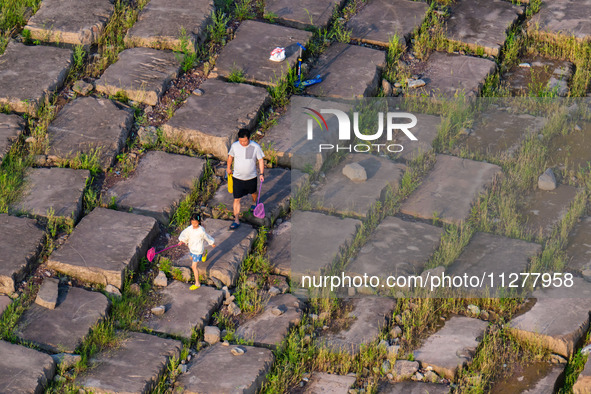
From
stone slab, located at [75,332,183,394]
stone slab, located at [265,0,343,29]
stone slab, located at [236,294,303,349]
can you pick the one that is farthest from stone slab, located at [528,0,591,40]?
stone slab, located at [75,332,183,394]

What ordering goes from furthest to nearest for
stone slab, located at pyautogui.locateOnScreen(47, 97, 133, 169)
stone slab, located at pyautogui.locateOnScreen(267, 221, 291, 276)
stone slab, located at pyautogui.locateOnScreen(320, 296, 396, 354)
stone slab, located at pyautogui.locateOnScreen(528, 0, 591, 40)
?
stone slab, located at pyautogui.locateOnScreen(528, 0, 591, 40), stone slab, located at pyautogui.locateOnScreen(47, 97, 133, 169), stone slab, located at pyautogui.locateOnScreen(267, 221, 291, 276), stone slab, located at pyautogui.locateOnScreen(320, 296, 396, 354)

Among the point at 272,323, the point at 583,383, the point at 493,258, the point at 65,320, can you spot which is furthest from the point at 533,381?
the point at 65,320

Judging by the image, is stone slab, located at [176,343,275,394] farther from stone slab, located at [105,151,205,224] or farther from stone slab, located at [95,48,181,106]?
stone slab, located at [95,48,181,106]

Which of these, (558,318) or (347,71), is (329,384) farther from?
(347,71)

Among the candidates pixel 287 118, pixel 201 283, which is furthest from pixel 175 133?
pixel 201 283

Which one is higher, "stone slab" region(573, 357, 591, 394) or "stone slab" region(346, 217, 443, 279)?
"stone slab" region(346, 217, 443, 279)

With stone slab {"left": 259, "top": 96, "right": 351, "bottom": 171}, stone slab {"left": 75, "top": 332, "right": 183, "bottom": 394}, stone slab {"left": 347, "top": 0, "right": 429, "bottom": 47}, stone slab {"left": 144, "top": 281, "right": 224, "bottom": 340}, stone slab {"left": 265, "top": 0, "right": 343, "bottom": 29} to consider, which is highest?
stone slab {"left": 265, "top": 0, "right": 343, "bottom": 29}
